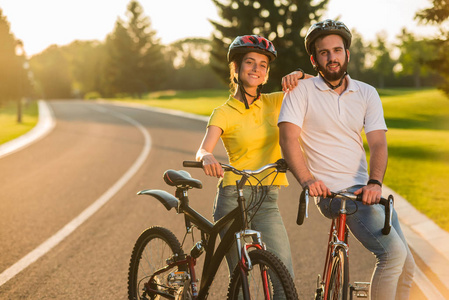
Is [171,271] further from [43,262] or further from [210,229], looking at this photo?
[43,262]

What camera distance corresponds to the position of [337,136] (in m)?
3.54

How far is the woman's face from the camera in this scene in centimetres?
391

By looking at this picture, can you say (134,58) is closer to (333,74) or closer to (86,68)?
(86,68)

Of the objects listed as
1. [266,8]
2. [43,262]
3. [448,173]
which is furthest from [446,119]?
[43,262]

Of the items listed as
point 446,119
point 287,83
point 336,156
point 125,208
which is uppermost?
point 287,83

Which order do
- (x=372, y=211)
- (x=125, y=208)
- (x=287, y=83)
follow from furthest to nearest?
(x=125, y=208) < (x=287, y=83) < (x=372, y=211)

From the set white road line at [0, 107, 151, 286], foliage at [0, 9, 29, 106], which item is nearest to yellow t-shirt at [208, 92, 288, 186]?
white road line at [0, 107, 151, 286]

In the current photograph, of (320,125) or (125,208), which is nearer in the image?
(320,125)

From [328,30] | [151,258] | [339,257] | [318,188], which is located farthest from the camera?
[151,258]

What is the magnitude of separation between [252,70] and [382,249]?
1.49m

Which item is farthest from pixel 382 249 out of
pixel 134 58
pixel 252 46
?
pixel 134 58

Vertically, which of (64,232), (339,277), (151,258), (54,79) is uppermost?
(339,277)

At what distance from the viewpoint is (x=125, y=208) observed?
8.95m

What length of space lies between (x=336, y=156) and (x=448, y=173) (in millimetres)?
10007
